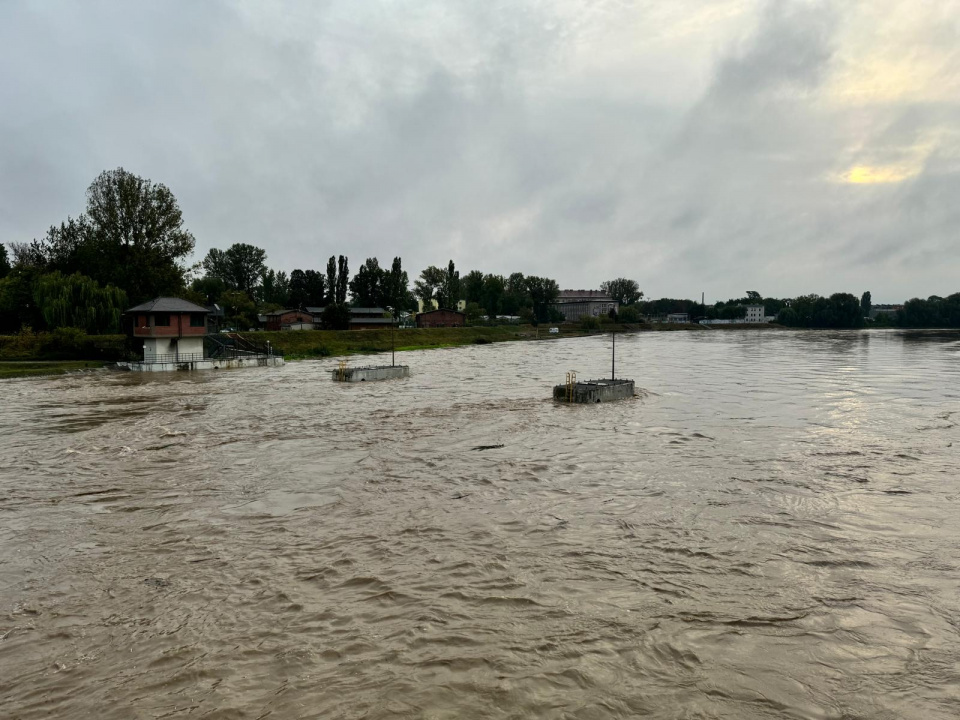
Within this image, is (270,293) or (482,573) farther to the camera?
(270,293)

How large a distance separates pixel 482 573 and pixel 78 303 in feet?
224

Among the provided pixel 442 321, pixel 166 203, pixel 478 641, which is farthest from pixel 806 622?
pixel 442 321

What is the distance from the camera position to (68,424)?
30.3 metres

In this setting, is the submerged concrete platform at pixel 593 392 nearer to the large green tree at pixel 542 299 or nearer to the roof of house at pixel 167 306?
the roof of house at pixel 167 306

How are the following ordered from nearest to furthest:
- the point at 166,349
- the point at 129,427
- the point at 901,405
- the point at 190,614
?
the point at 190,614
the point at 129,427
the point at 901,405
the point at 166,349

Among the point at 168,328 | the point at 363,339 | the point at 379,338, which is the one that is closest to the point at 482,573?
the point at 168,328

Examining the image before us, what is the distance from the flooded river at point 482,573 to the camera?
28.4 ft

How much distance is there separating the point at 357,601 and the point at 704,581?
260 inches

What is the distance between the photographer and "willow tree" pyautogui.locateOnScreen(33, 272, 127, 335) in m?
63.3

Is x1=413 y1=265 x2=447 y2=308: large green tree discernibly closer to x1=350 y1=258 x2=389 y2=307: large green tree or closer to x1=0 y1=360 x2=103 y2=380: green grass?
x1=350 y1=258 x2=389 y2=307: large green tree

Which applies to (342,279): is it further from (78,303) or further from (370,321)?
(78,303)

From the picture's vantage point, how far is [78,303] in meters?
64.9

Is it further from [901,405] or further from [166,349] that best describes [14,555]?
[166,349]

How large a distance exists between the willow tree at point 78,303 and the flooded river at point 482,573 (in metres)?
43.8
